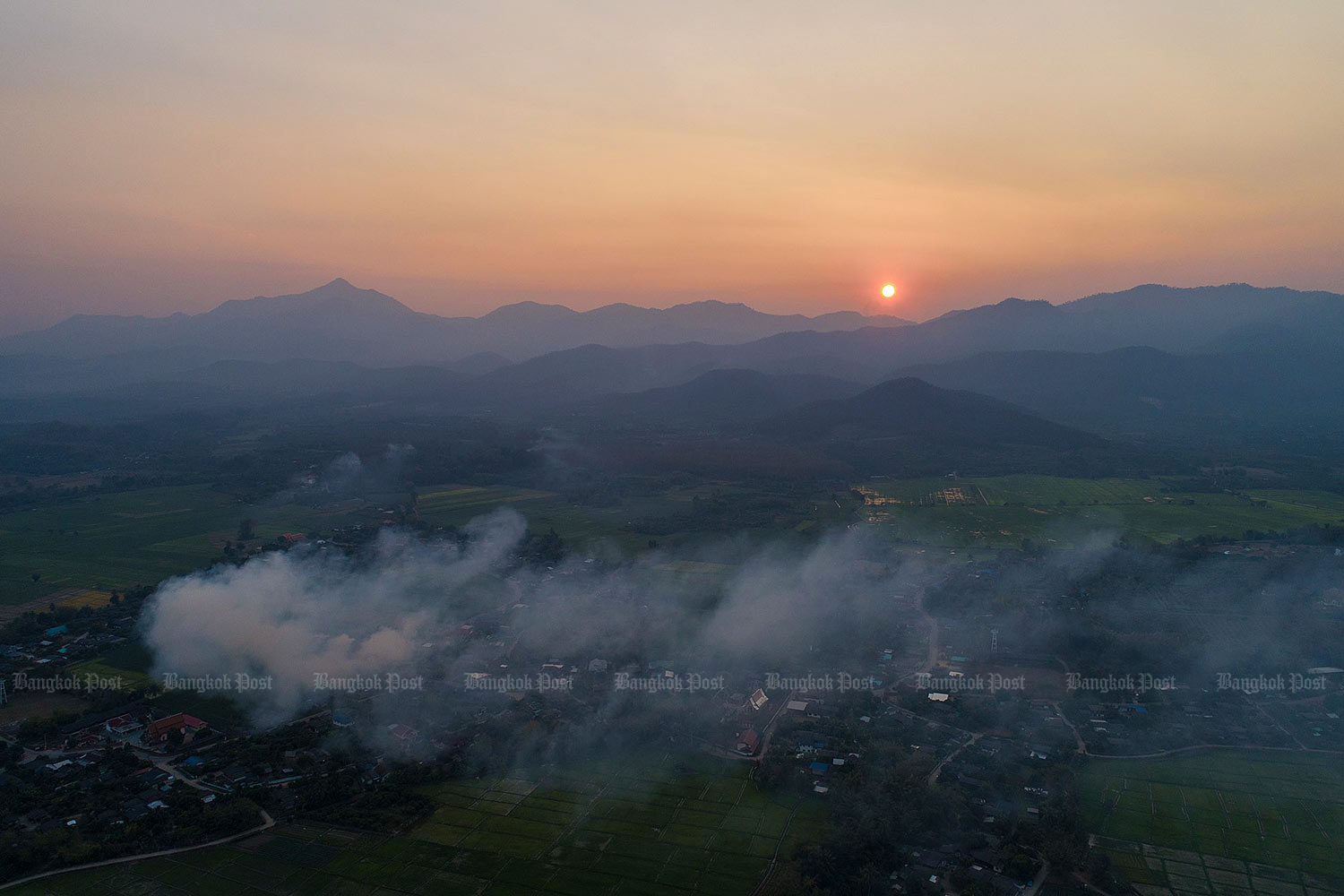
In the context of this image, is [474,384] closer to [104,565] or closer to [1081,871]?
[104,565]

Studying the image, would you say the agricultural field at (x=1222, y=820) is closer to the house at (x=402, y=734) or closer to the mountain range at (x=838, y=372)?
the house at (x=402, y=734)

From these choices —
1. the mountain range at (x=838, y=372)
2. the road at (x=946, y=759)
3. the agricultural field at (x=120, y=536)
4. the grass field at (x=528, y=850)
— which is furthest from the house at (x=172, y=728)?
the mountain range at (x=838, y=372)

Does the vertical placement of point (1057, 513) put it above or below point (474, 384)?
below

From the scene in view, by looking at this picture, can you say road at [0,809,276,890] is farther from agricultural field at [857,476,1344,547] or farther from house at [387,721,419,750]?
agricultural field at [857,476,1344,547]

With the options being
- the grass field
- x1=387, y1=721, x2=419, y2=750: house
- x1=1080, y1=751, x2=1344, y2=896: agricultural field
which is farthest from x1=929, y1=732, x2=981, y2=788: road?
x1=387, y1=721, x2=419, y2=750: house

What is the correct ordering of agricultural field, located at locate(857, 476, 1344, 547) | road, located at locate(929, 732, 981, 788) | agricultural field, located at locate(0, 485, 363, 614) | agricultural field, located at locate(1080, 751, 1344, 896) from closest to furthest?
agricultural field, located at locate(1080, 751, 1344, 896), road, located at locate(929, 732, 981, 788), agricultural field, located at locate(0, 485, 363, 614), agricultural field, located at locate(857, 476, 1344, 547)

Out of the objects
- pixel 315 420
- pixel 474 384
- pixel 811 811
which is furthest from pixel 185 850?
pixel 474 384
